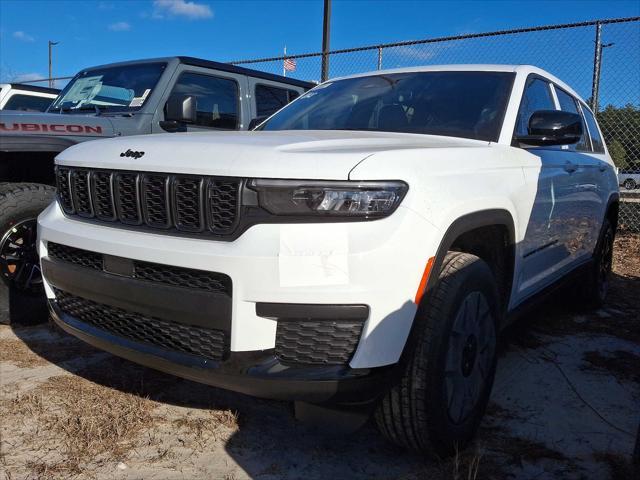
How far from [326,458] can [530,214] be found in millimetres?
1529

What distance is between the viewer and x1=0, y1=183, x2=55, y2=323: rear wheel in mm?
3576

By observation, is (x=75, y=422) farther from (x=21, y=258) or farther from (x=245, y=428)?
(x=21, y=258)

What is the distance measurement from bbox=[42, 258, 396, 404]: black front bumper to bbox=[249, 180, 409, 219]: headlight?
1.03ft

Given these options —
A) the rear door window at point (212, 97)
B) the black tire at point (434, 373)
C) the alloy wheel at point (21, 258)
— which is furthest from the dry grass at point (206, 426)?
the rear door window at point (212, 97)

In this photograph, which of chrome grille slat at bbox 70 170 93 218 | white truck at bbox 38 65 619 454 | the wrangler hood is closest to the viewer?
white truck at bbox 38 65 619 454

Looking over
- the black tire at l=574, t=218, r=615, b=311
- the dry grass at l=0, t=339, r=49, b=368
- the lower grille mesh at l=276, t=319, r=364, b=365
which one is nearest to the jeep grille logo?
the lower grille mesh at l=276, t=319, r=364, b=365

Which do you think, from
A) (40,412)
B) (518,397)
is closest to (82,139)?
(40,412)

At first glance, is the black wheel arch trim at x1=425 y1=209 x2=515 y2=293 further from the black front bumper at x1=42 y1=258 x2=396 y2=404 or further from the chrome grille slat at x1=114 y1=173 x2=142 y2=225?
the chrome grille slat at x1=114 y1=173 x2=142 y2=225

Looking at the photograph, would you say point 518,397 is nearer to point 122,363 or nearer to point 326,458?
point 326,458

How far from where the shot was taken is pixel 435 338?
2023 mm

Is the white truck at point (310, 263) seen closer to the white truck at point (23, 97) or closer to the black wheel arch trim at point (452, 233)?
the black wheel arch trim at point (452, 233)

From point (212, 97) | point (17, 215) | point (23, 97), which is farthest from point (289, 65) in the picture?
point (17, 215)

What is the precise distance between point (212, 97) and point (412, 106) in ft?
8.15

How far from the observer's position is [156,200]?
216cm
